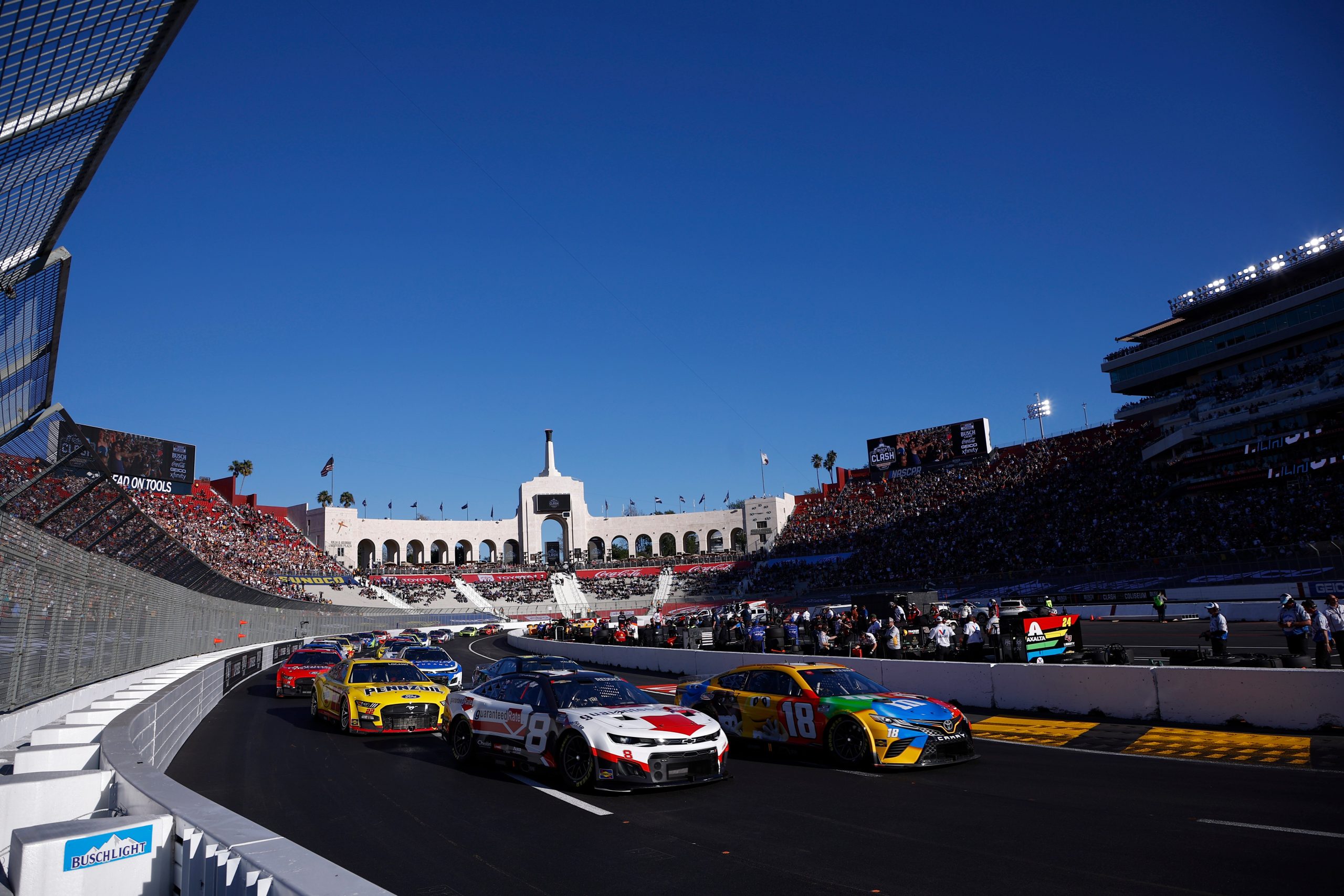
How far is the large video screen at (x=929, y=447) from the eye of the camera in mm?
77250

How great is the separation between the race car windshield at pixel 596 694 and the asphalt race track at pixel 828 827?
1.13 metres

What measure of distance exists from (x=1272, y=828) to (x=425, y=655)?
19.7 m

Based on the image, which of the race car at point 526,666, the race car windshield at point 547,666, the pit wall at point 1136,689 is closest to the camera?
the pit wall at point 1136,689

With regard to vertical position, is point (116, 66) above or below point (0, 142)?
above

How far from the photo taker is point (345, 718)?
50.5 feet

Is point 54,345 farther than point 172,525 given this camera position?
No

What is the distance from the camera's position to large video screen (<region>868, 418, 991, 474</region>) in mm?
77250

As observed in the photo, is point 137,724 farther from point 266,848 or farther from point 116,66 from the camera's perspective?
point 116,66

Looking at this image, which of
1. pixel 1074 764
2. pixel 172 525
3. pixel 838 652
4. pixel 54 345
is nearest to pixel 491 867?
pixel 1074 764

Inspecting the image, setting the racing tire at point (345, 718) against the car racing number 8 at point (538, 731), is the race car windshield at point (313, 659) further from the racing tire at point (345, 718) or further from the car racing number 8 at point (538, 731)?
the car racing number 8 at point (538, 731)

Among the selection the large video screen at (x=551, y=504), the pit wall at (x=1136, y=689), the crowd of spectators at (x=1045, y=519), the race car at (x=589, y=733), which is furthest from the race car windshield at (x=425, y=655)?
the large video screen at (x=551, y=504)

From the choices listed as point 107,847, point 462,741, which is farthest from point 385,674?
point 107,847

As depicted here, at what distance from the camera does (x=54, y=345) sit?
34.5 feet

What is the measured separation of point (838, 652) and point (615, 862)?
15959mm
